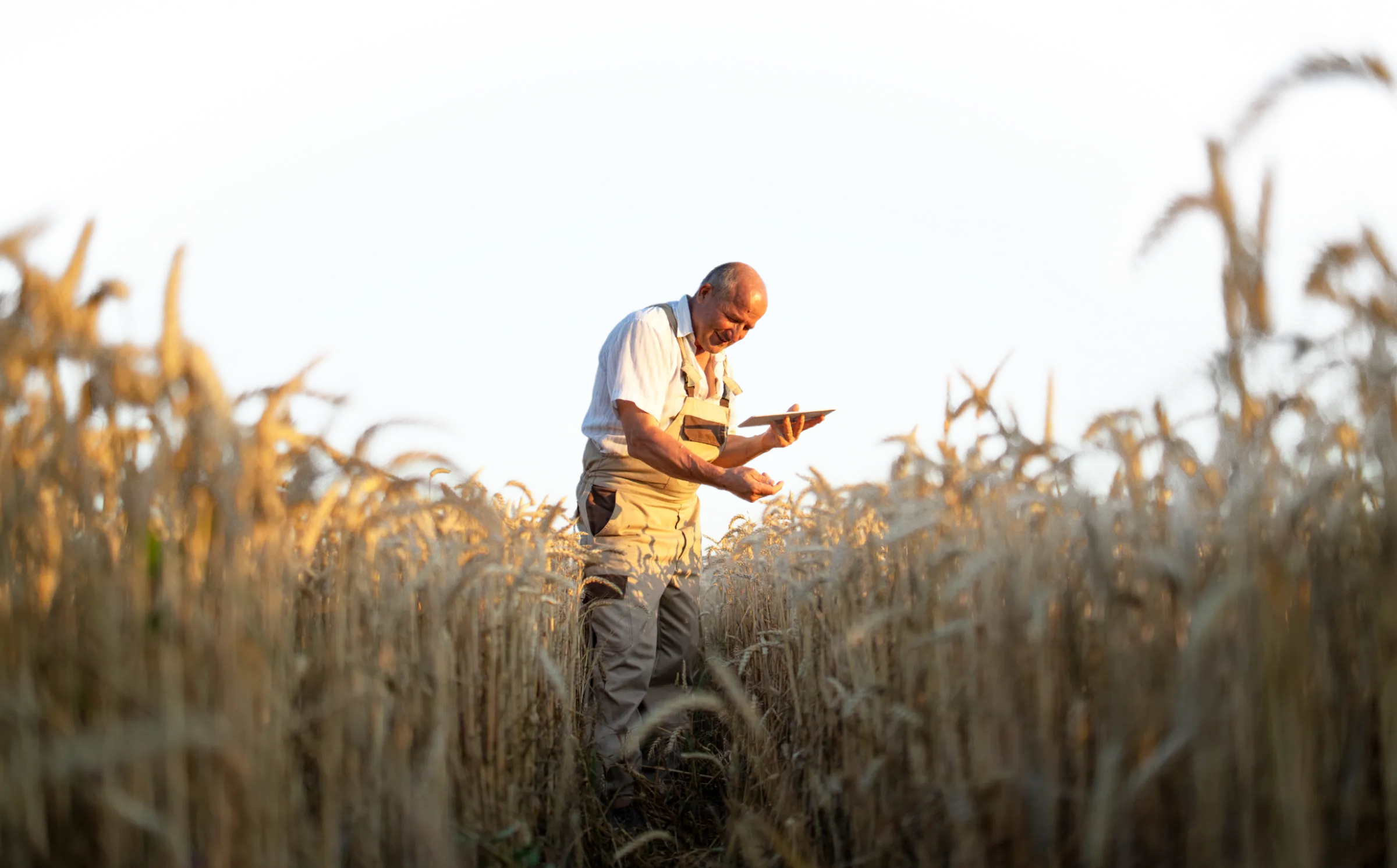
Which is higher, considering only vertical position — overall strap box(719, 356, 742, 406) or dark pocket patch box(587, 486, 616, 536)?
overall strap box(719, 356, 742, 406)

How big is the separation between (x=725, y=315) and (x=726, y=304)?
6 cm

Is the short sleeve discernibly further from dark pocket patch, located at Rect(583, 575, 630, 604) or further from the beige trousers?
dark pocket patch, located at Rect(583, 575, 630, 604)

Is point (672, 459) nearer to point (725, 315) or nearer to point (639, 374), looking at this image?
point (639, 374)

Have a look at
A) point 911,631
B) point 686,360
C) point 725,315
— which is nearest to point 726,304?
point 725,315

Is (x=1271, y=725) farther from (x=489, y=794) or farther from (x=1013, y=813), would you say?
(x=489, y=794)

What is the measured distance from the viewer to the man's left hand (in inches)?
191

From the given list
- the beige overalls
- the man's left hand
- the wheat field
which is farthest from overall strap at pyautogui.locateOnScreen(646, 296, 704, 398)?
the wheat field

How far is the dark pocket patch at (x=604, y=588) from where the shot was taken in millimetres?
4305

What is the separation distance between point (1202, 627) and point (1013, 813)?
70 cm

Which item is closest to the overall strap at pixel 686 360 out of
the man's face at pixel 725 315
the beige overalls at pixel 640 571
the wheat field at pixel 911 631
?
the beige overalls at pixel 640 571

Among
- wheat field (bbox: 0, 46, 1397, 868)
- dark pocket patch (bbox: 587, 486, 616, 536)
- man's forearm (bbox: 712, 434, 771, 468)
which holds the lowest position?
wheat field (bbox: 0, 46, 1397, 868)

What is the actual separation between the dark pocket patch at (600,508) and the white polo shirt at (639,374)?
20cm

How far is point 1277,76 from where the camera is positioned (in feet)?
4.97

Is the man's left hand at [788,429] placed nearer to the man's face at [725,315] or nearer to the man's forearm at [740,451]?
the man's forearm at [740,451]
